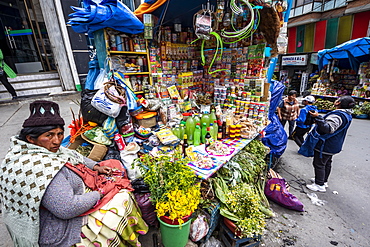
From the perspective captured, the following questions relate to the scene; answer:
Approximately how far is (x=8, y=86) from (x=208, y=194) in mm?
8532

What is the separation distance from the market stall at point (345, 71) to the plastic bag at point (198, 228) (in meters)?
10.8

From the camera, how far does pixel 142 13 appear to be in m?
2.91

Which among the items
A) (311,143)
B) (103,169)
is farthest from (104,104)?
(311,143)

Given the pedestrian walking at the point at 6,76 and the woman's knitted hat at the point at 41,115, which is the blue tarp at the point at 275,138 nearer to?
the woman's knitted hat at the point at 41,115

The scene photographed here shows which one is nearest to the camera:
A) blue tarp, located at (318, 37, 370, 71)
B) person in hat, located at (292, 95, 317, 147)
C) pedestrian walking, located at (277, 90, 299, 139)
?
person in hat, located at (292, 95, 317, 147)

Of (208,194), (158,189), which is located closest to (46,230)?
(158,189)

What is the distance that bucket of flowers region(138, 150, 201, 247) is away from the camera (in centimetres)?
170

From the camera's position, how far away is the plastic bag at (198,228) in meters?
2.04

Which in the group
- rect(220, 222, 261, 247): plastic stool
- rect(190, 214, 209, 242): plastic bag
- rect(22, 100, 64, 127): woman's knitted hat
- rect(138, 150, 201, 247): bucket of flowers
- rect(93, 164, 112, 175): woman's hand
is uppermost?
rect(22, 100, 64, 127): woman's knitted hat

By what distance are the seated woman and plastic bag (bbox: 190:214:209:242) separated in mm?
835

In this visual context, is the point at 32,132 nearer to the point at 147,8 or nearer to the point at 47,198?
the point at 47,198

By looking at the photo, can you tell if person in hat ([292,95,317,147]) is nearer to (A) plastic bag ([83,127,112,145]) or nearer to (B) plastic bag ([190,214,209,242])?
(B) plastic bag ([190,214,209,242])

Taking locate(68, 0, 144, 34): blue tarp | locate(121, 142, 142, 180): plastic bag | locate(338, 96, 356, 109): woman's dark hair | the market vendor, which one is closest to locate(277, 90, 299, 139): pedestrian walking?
locate(338, 96, 356, 109): woman's dark hair

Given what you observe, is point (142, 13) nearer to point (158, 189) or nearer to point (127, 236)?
point (158, 189)
